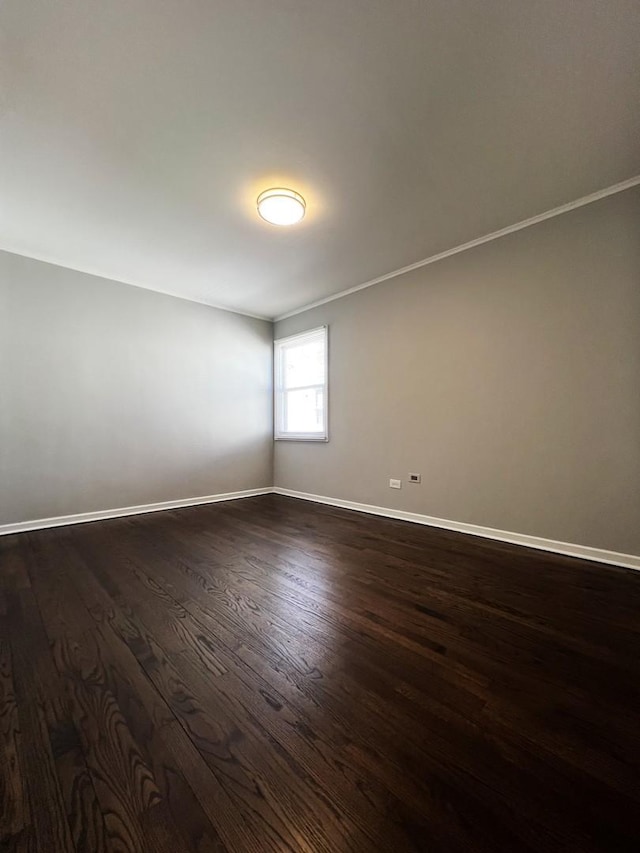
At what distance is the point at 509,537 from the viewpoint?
2.75 meters

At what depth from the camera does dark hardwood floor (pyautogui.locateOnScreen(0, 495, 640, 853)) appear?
0.78 m

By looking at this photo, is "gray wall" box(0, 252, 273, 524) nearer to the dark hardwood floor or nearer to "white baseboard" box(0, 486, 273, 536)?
"white baseboard" box(0, 486, 273, 536)

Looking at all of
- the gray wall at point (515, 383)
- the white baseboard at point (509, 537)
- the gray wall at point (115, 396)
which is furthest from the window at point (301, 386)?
the white baseboard at point (509, 537)

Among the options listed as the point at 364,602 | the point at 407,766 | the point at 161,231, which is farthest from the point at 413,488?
the point at 161,231

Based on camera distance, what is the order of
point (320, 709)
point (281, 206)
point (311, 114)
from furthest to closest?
point (281, 206)
point (311, 114)
point (320, 709)

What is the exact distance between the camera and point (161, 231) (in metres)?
2.82

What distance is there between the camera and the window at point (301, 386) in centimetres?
441

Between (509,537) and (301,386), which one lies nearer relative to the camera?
(509,537)

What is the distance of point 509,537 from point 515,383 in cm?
129

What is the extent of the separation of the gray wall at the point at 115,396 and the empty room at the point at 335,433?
0.03 meters

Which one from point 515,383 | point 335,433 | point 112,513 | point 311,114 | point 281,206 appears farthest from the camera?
point 335,433

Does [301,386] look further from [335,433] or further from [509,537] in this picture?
[509,537]

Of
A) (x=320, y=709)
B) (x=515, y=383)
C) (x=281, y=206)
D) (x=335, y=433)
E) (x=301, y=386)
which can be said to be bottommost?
(x=320, y=709)

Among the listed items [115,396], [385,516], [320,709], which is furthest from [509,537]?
[115,396]
